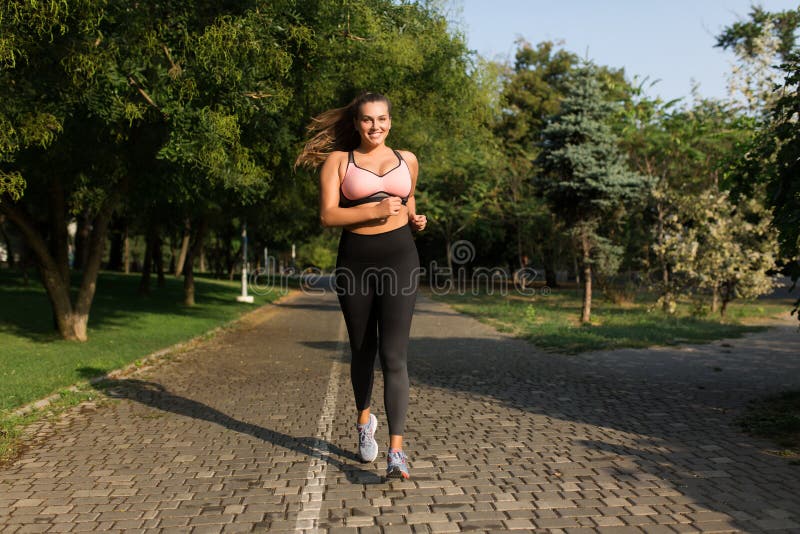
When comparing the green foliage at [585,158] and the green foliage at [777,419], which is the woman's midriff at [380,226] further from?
the green foliage at [585,158]

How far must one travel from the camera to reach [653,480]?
4.48 m

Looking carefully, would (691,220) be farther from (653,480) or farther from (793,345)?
(653,480)

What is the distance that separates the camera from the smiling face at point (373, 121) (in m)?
4.48

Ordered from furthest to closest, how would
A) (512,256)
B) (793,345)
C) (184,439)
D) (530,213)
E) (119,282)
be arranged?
(512,256), (530,213), (119,282), (793,345), (184,439)

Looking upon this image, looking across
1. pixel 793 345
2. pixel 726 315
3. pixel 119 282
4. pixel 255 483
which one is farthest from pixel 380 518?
pixel 119 282

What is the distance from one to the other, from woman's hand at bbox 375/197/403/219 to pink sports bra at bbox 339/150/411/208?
0.79ft

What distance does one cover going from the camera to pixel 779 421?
6059 mm

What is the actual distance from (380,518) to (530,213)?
1200 inches

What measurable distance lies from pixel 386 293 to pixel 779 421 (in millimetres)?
3925

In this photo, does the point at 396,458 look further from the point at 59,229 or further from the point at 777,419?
the point at 59,229

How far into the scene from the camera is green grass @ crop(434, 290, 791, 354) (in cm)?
1300

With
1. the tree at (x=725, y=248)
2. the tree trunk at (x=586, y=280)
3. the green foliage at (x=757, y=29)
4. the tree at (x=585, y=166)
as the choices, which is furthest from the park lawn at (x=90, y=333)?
the green foliage at (x=757, y=29)

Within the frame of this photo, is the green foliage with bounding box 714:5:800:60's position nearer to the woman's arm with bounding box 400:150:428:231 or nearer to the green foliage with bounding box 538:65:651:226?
the green foliage with bounding box 538:65:651:226

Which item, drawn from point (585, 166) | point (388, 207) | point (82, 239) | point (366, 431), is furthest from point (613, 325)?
point (82, 239)
